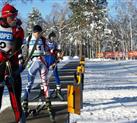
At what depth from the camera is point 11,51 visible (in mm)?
8617

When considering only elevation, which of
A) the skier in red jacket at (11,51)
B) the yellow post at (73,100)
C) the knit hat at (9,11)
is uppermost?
the knit hat at (9,11)

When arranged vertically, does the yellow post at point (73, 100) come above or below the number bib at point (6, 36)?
below

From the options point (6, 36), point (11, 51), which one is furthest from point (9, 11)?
point (11, 51)

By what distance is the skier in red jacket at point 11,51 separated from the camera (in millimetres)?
8523

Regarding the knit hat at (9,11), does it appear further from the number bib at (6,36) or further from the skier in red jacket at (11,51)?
the number bib at (6,36)

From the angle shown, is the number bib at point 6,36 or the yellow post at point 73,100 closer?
the number bib at point 6,36

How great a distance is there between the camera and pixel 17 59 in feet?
28.5

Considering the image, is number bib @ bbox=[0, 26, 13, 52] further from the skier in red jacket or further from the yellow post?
the yellow post

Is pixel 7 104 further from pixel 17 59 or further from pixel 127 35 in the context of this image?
pixel 127 35

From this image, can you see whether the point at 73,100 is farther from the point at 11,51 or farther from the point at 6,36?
the point at 6,36

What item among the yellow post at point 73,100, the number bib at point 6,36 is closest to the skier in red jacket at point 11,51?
the number bib at point 6,36

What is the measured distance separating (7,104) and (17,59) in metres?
5.32

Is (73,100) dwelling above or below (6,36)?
below

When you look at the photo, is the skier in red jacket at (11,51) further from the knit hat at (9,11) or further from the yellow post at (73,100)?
the yellow post at (73,100)
